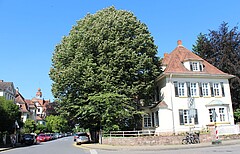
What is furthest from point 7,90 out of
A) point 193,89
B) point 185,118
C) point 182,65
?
point 193,89

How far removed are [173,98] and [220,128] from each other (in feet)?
23.8

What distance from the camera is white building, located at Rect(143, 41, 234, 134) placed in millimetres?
32281

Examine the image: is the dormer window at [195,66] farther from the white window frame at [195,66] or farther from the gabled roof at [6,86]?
the gabled roof at [6,86]

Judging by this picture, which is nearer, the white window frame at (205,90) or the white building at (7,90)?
the white window frame at (205,90)

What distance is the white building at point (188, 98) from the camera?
3228 centimetres

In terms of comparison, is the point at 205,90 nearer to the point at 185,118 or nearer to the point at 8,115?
the point at 185,118

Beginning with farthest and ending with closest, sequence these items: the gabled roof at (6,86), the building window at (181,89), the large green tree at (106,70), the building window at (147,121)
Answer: the gabled roof at (6,86), the building window at (147,121), the building window at (181,89), the large green tree at (106,70)

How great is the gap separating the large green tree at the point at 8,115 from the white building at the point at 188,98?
17613mm

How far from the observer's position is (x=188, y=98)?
109 ft

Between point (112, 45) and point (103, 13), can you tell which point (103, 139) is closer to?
point (112, 45)

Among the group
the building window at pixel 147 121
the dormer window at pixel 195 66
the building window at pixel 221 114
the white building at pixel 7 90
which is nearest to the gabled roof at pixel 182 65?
the dormer window at pixel 195 66

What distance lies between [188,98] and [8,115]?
23.1 m

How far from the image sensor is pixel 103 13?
3278 centimetres

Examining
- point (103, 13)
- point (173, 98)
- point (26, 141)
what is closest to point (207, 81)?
point (173, 98)
